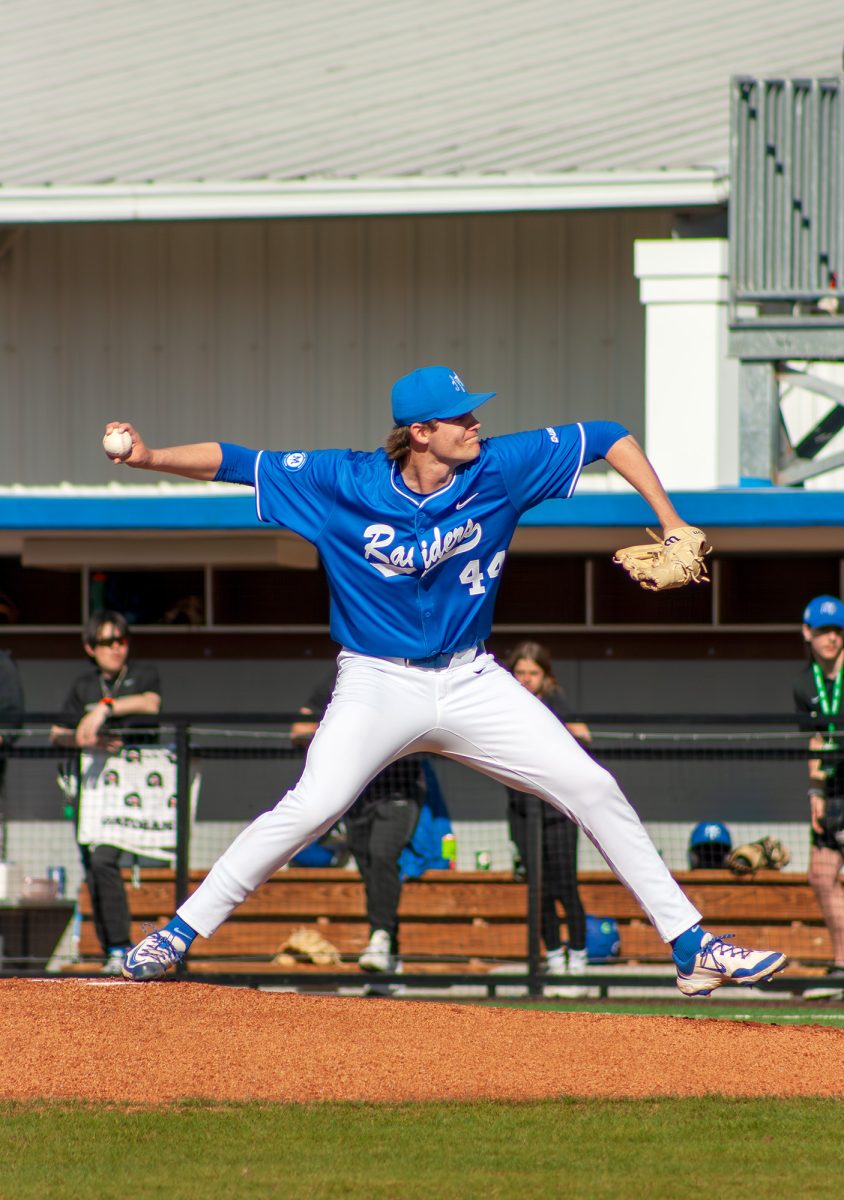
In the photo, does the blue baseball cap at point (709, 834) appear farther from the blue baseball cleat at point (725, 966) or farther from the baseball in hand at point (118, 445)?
the baseball in hand at point (118, 445)

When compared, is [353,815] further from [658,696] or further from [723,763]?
[658,696]

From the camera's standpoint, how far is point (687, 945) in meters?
5.75

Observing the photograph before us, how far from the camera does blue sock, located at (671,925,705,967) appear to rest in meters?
5.75

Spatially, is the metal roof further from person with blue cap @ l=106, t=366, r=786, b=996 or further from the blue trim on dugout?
person with blue cap @ l=106, t=366, r=786, b=996

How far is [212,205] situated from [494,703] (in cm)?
808

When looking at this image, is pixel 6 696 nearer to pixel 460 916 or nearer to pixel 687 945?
pixel 460 916

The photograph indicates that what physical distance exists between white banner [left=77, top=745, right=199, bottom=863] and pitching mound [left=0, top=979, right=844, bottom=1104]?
366 centimetres

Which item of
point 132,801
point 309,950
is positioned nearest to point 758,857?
point 309,950

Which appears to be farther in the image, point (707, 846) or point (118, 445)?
point (707, 846)

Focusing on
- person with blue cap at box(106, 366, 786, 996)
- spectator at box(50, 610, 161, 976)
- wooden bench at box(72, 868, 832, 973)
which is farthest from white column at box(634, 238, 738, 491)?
person with blue cap at box(106, 366, 786, 996)

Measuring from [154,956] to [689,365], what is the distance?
7910 mm

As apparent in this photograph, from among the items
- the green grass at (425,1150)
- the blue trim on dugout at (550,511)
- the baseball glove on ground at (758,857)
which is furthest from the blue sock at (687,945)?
the blue trim on dugout at (550,511)

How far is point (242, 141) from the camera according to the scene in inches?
560

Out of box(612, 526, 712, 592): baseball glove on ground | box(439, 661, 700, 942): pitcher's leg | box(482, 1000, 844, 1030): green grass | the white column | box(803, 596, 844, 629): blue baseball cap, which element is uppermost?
the white column
